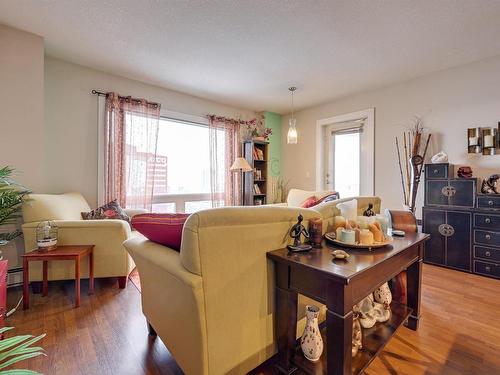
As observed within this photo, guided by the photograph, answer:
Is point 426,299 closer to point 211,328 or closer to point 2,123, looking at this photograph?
point 211,328

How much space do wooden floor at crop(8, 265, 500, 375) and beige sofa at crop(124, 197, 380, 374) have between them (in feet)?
1.02

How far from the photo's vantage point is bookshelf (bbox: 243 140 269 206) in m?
4.53

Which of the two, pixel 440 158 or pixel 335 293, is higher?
pixel 440 158

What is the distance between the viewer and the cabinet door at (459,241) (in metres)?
2.78

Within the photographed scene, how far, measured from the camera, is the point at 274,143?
17.1ft

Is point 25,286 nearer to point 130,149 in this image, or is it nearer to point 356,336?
point 130,149

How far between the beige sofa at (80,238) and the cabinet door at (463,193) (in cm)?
360

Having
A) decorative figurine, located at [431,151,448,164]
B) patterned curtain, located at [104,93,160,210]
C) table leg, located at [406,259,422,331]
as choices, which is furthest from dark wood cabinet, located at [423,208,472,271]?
patterned curtain, located at [104,93,160,210]

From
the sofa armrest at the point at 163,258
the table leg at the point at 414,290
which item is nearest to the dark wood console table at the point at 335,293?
the table leg at the point at 414,290

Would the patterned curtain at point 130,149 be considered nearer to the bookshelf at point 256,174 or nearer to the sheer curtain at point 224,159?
the sheer curtain at point 224,159

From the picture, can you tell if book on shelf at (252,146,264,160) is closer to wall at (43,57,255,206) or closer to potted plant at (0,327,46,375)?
wall at (43,57,255,206)

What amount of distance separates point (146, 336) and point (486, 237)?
3.45 m

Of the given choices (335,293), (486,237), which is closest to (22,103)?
(335,293)

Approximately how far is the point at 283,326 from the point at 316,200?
199cm
